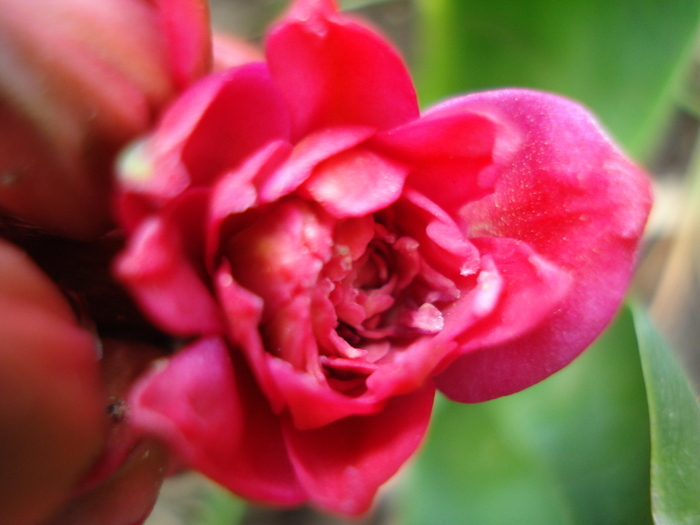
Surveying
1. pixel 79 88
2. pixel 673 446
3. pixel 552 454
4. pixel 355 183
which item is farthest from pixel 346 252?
pixel 552 454

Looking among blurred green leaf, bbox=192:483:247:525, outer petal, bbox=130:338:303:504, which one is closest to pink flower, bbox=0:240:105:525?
outer petal, bbox=130:338:303:504

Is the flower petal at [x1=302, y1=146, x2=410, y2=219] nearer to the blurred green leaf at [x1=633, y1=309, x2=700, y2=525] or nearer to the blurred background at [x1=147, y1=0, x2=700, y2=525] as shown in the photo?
the blurred green leaf at [x1=633, y1=309, x2=700, y2=525]

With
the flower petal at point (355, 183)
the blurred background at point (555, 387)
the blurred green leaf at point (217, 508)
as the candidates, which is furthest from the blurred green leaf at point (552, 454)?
the flower petal at point (355, 183)

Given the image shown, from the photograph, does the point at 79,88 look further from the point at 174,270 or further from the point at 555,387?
the point at 555,387

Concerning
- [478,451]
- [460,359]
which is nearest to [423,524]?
[478,451]

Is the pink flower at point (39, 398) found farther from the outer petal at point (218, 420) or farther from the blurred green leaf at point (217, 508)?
the blurred green leaf at point (217, 508)

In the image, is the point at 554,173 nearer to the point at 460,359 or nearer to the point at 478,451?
the point at 460,359
